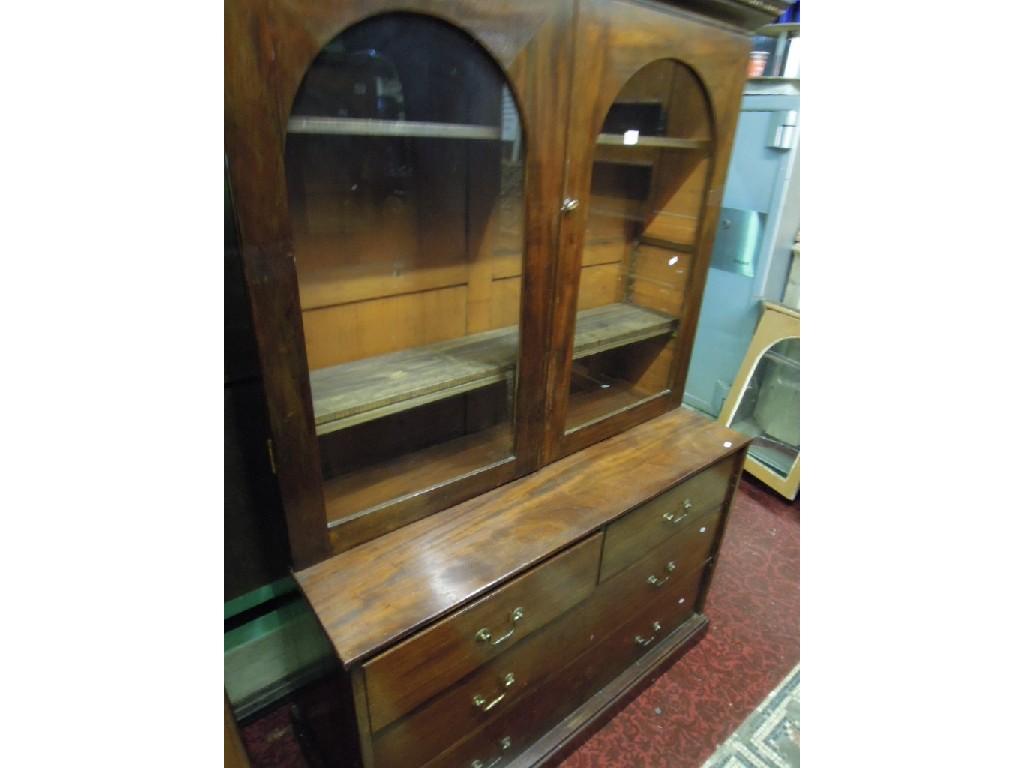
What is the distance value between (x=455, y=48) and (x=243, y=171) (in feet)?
1.29

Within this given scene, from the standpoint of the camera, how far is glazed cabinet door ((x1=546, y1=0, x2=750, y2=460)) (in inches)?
37.8

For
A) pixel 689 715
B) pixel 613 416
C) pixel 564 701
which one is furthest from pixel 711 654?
pixel 613 416

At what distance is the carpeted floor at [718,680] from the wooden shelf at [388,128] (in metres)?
1.43

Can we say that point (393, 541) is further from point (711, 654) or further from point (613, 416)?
point (711, 654)

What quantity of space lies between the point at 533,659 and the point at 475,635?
0.25 m

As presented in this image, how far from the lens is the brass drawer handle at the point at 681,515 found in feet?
4.33

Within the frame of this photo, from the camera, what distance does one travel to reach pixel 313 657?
1072 mm

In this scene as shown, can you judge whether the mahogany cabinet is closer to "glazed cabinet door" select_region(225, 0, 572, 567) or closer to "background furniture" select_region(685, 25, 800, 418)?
"glazed cabinet door" select_region(225, 0, 572, 567)

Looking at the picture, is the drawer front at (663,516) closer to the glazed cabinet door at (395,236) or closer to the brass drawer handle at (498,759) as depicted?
the glazed cabinet door at (395,236)

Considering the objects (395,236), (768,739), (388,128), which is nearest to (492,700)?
(768,739)

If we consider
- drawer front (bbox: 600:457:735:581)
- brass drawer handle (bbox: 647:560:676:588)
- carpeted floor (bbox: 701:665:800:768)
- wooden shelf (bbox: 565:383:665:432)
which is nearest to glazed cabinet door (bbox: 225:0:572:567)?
wooden shelf (bbox: 565:383:665:432)

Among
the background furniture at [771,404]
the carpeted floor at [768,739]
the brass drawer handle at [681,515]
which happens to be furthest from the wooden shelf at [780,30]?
the carpeted floor at [768,739]

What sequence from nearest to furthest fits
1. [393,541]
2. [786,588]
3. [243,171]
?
1. [243,171]
2. [393,541]
3. [786,588]

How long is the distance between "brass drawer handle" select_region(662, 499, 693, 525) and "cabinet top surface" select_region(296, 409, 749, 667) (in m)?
0.10
